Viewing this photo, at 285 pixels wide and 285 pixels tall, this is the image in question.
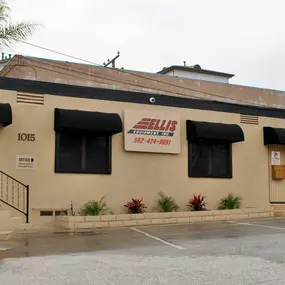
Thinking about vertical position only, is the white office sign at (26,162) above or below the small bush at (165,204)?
above

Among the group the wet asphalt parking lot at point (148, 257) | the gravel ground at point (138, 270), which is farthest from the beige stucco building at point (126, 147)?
the gravel ground at point (138, 270)

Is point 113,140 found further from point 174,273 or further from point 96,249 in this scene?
point 174,273

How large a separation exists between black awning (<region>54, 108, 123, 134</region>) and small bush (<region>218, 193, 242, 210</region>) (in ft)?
17.3

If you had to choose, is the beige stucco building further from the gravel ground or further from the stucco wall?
the gravel ground

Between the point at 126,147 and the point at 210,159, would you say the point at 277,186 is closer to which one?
the point at 210,159

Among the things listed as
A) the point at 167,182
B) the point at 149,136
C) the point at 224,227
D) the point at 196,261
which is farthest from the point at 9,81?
the point at 196,261

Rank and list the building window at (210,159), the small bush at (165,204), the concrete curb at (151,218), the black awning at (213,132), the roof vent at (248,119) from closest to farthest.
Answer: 1. the concrete curb at (151,218)
2. the small bush at (165,204)
3. the black awning at (213,132)
4. the building window at (210,159)
5. the roof vent at (248,119)

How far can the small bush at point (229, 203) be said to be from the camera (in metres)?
17.7

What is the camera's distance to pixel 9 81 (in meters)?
14.6

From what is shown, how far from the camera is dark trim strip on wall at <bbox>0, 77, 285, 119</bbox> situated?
14.8 meters

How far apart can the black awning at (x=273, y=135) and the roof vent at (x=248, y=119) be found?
0.54 meters

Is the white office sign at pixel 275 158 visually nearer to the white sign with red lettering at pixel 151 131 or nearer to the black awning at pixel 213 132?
the black awning at pixel 213 132

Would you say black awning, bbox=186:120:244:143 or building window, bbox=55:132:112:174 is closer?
building window, bbox=55:132:112:174

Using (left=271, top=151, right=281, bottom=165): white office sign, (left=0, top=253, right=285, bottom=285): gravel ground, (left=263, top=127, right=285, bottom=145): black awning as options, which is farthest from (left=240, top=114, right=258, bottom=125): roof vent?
(left=0, top=253, right=285, bottom=285): gravel ground
